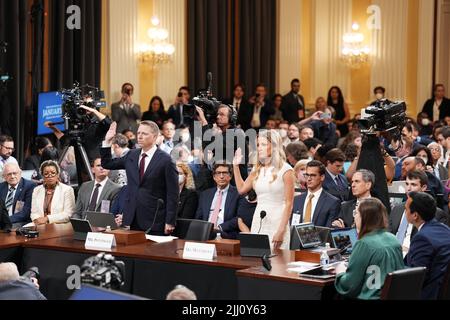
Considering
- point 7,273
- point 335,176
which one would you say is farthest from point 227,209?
point 7,273

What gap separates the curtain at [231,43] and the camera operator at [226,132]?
6.31 m

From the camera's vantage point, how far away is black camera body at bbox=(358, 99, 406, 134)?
672cm

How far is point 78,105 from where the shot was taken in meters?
7.95

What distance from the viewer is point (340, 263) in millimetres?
5426

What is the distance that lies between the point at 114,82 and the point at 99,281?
8968 mm

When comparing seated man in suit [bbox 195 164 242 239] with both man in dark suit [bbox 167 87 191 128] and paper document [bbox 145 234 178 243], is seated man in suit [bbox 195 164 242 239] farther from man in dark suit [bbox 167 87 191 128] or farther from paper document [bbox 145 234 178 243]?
man in dark suit [bbox 167 87 191 128]

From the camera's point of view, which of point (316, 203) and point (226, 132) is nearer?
point (316, 203)

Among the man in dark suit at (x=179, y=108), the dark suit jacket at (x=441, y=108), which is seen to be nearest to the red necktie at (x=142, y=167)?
the man in dark suit at (x=179, y=108)

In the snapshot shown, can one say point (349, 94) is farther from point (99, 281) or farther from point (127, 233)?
point (99, 281)

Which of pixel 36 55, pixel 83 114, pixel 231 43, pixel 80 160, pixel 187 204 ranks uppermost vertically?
pixel 231 43

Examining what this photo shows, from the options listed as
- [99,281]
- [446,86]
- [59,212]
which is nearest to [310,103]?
[446,86]

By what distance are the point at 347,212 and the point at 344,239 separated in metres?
0.86

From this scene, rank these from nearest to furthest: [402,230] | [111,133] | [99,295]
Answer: [99,295] → [402,230] → [111,133]

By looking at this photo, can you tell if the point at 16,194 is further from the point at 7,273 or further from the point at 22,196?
the point at 7,273
